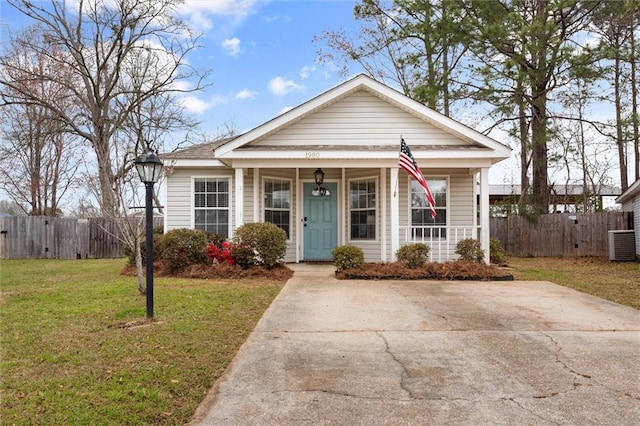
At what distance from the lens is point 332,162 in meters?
10.8

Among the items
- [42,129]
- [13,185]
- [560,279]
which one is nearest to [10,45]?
[42,129]

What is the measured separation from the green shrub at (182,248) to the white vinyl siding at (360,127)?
10.9 feet

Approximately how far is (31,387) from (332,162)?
8.28 metres

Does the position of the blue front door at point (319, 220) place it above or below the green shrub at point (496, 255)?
above

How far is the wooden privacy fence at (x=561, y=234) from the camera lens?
1683 cm

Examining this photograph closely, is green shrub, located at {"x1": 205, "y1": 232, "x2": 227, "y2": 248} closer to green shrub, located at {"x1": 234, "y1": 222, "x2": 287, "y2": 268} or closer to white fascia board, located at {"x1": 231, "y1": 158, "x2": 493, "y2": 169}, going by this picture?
green shrub, located at {"x1": 234, "y1": 222, "x2": 287, "y2": 268}

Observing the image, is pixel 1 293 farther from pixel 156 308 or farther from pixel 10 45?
pixel 10 45

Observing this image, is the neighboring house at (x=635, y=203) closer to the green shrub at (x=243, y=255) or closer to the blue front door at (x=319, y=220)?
the blue front door at (x=319, y=220)

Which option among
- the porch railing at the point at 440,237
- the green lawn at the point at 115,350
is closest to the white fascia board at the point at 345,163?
the porch railing at the point at 440,237

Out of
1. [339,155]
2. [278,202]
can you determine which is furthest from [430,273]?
[278,202]

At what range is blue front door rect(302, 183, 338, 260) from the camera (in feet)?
40.8

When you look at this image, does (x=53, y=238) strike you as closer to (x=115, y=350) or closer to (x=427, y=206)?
(x=427, y=206)

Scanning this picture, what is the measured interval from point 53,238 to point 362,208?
12579 millimetres

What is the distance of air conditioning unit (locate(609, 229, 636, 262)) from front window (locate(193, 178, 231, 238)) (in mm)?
12603
